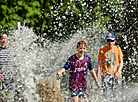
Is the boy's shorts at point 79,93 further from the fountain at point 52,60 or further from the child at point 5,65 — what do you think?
the child at point 5,65

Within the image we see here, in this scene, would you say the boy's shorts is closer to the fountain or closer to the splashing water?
the fountain

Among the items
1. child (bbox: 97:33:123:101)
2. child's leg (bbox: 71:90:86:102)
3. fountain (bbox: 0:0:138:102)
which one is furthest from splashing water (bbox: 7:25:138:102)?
child's leg (bbox: 71:90:86:102)

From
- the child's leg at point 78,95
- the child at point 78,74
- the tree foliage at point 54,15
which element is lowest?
the child's leg at point 78,95

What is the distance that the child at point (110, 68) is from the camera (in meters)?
5.59

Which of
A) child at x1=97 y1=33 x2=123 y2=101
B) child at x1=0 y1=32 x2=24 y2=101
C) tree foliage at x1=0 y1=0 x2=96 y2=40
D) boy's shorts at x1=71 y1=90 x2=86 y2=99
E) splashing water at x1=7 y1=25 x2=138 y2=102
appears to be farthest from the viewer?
tree foliage at x1=0 y1=0 x2=96 y2=40

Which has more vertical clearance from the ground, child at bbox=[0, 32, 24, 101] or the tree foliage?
the tree foliage

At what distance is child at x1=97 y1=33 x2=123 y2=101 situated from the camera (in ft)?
18.3

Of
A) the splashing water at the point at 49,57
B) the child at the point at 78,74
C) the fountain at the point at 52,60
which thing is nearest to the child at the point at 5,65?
the fountain at the point at 52,60

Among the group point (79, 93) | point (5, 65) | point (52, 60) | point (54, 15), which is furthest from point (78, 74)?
point (54, 15)

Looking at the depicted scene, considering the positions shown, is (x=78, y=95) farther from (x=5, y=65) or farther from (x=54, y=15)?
(x=54, y=15)

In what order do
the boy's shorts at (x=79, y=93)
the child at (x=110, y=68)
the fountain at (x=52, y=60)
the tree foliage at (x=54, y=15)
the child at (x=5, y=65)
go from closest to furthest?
1. the boy's shorts at (x=79, y=93)
2. the child at (x=110, y=68)
3. the child at (x=5, y=65)
4. the fountain at (x=52, y=60)
5. the tree foliage at (x=54, y=15)

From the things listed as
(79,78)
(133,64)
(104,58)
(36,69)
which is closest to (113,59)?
(104,58)

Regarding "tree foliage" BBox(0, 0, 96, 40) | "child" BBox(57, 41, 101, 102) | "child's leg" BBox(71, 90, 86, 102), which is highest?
"tree foliage" BBox(0, 0, 96, 40)

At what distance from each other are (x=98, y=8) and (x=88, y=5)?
26.2 inches
